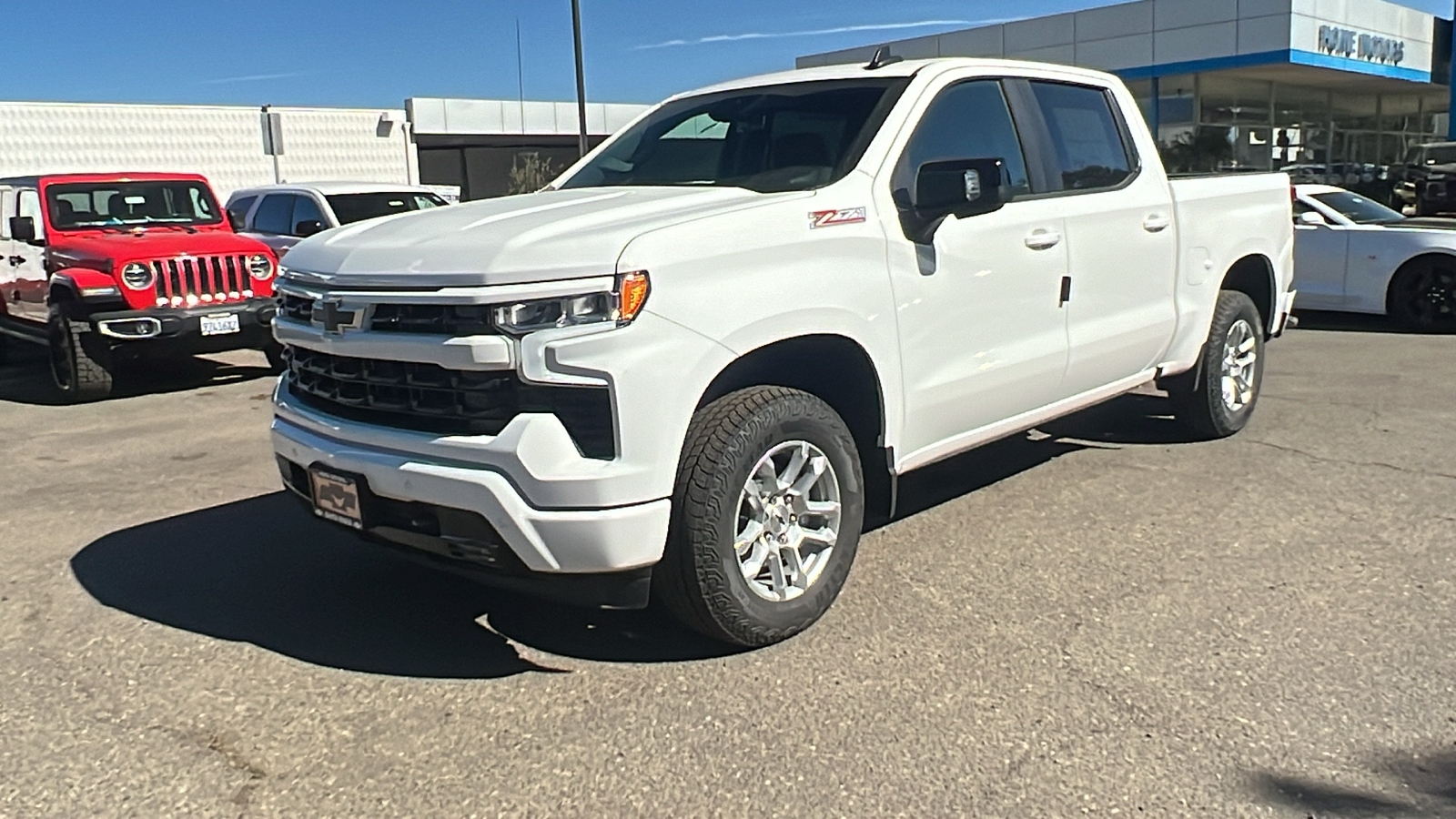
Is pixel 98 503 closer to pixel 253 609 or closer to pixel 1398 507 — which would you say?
pixel 253 609

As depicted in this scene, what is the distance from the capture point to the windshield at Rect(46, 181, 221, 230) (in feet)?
33.1

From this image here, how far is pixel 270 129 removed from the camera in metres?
16.5

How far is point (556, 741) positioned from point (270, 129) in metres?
15.2

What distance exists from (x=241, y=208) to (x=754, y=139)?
10.1 meters

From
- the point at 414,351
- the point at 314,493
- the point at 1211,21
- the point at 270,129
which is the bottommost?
the point at 314,493

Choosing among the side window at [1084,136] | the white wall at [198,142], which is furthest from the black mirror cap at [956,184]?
the white wall at [198,142]

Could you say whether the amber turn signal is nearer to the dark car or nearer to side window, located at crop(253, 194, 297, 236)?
side window, located at crop(253, 194, 297, 236)

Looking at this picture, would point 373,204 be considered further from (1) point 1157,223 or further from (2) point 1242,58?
(2) point 1242,58

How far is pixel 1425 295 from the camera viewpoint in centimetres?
1108

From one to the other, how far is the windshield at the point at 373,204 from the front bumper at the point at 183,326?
104 inches

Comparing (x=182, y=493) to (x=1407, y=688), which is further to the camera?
(x=182, y=493)

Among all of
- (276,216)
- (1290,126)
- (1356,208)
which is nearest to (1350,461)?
(1356,208)

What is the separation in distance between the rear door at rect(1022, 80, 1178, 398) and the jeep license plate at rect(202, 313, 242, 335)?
6.43m

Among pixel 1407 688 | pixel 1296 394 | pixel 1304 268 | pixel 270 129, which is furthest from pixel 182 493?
pixel 270 129
